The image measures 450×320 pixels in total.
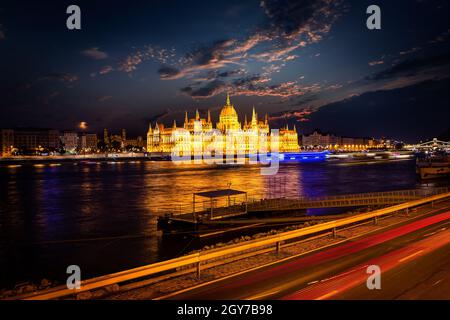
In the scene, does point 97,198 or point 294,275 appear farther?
point 97,198

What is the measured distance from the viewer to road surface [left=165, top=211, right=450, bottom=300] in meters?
7.66

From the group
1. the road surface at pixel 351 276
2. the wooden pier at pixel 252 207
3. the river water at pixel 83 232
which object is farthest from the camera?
the wooden pier at pixel 252 207

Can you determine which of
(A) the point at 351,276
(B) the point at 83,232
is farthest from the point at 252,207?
(A) the point at 351,276

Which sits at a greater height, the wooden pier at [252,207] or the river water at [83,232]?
the wooden pier at [252,207]

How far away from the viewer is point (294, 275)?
896 cm

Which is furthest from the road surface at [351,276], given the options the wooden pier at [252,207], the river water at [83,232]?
the wooden pier at [252,207]

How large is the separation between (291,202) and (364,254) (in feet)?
64.5

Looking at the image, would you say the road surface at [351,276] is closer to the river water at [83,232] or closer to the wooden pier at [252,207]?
the river water at [83,232]

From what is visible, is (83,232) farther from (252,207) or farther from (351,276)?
(351,276)

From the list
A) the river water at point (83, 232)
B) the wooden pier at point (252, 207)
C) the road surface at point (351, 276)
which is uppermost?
the road surface at point (351, 276)

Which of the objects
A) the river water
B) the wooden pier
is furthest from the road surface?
the wooden pier

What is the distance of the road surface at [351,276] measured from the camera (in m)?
7.66
